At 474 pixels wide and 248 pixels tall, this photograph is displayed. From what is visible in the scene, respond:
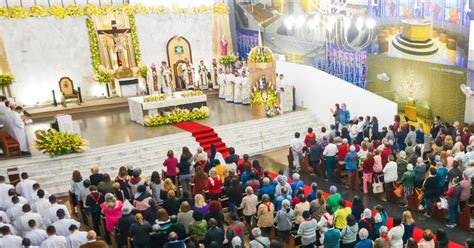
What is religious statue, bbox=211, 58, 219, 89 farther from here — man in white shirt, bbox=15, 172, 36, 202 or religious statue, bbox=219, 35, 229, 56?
man in white shirt, bbox=15, 172, 36, 202

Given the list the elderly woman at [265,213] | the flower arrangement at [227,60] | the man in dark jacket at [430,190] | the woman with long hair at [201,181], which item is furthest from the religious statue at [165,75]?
the man in dark jacket at [430,190]

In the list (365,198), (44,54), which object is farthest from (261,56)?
(44,54)

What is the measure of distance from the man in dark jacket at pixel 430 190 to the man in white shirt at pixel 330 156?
9.76ft

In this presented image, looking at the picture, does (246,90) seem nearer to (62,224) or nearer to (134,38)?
(134,38)

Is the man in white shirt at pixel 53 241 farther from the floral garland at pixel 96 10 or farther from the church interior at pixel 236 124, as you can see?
the floral garland at pixel 96 10

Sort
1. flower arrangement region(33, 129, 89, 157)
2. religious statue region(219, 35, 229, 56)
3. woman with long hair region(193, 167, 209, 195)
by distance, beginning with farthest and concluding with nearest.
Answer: religious statue region(219, 35, 229, 56) → flower arrangement region(33, 129, 89, 157) → woman with long hair region(193, 167, 209, 195)

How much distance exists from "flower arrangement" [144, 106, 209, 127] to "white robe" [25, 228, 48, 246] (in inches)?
372

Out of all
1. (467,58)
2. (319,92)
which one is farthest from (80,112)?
(467,58)

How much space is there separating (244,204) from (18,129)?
27.3ft

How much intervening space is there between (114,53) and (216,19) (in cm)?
570

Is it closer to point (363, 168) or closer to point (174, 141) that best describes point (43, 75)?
point (174, 141)

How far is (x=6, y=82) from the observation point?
2052 cm

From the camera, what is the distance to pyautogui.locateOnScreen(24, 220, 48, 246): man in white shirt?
837 cm

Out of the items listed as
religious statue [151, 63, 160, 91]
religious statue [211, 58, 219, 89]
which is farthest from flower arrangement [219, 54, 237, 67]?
religious statue [151, 63, 160, 91]
